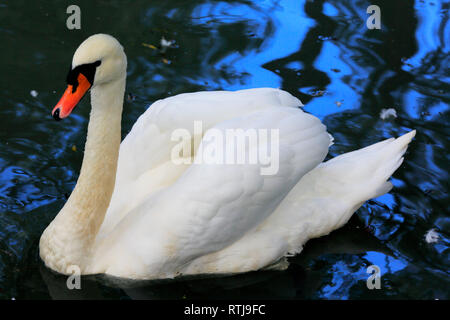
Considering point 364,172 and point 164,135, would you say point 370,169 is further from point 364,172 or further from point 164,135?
point 164,135

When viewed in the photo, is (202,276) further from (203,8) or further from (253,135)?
(203,8)

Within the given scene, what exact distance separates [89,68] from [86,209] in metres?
0.95

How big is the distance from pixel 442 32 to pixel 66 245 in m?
5.16

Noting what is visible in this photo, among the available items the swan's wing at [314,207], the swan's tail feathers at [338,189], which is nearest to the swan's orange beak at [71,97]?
the swan's wing at [314,207]

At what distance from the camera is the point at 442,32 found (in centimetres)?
795

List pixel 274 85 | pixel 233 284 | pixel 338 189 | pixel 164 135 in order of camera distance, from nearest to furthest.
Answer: pixel 233 284, pixel 164 135, pixel 338 189, pixel 274 85

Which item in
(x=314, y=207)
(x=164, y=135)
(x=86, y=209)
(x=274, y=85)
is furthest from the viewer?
(x=274, y=85)

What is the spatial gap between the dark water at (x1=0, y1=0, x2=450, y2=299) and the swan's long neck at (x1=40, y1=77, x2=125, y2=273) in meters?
0.16

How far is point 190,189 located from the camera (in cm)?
423

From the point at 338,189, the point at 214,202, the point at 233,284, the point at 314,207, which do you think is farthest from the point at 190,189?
the point at 338,189

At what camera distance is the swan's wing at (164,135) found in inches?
186

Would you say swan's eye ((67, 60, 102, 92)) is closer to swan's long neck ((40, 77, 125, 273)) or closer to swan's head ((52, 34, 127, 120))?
swan's head ((52, 34, 127, 120))

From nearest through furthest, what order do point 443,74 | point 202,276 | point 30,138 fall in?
point 202,276 < point 30,138 < point 443,74

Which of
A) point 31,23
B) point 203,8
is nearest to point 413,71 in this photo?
point 203,8
